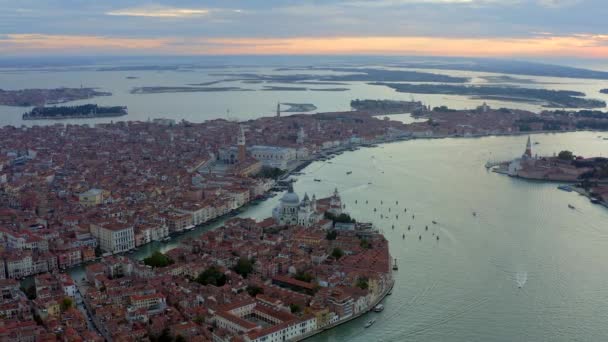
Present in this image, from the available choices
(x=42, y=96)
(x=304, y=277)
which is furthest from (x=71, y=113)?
(x=304, y=277)

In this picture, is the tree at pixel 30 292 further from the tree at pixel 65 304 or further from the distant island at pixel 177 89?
the distant island at pixel 177 89

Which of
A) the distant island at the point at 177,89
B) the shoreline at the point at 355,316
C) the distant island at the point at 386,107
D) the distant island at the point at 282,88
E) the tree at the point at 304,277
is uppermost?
the distant island at the point at 282,88

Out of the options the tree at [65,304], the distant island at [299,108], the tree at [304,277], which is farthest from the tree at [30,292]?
the distant island at [299,108]

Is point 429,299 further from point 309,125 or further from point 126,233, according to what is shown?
point 309,125

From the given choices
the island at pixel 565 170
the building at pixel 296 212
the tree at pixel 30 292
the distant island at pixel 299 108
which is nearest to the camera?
the tree at pixel 30 292

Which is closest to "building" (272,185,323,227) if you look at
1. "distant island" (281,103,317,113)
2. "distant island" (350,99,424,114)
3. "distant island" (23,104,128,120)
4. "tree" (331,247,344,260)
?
"tree" (331,247,344,260)

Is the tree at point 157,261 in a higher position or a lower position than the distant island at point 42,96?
lower

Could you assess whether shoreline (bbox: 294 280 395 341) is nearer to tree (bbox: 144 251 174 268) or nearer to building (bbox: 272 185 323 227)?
tree (bbox: 144 251 174 268)
